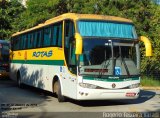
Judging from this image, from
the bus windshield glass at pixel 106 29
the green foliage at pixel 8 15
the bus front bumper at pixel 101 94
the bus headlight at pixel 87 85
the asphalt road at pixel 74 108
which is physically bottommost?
the asphalt road at pixel 74 108

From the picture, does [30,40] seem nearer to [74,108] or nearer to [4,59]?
[74,108]

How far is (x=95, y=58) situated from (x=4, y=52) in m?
16.4

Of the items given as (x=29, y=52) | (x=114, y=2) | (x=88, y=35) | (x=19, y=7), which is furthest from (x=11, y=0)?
(x=88, y=35)

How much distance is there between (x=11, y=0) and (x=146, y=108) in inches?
1276

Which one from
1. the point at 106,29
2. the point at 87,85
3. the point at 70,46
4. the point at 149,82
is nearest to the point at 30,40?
the point at 70,46

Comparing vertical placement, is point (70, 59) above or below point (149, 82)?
above

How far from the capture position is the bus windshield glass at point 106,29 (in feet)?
48.7

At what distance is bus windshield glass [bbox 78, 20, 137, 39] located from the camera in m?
14.8

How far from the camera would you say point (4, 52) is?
29750mm

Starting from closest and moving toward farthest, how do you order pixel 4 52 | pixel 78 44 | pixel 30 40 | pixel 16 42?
pixel 78 44 < pixel 30 40 < pixel 16 42 < pixel 4 52

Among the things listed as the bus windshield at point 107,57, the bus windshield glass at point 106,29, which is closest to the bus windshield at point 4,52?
the bus windshield glass at point 106,29

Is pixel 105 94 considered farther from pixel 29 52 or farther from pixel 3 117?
pixel 29 52

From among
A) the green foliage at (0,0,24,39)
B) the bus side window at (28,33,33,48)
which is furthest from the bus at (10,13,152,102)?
the green foliage at (0,0,24,39)

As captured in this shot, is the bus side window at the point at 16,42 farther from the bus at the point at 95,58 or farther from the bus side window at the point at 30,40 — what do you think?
the bus at the point at 95,58
